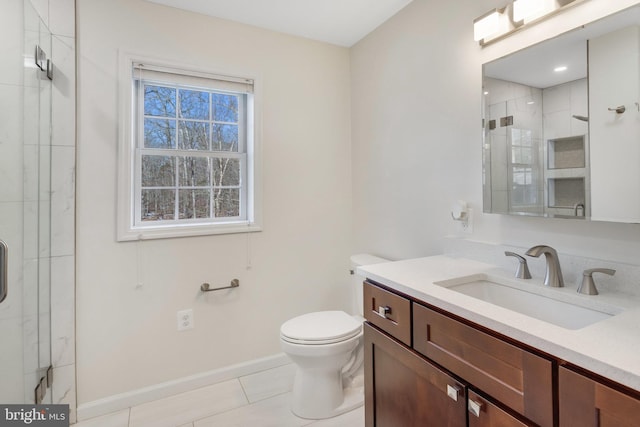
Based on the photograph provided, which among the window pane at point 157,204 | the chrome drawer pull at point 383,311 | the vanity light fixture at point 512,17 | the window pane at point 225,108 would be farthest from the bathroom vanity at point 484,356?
the window pane at point 225,108

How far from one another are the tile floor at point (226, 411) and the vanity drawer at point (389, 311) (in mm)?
758

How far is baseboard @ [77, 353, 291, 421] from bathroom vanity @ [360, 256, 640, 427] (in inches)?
40.9

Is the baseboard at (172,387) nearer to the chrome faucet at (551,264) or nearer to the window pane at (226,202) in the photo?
the window pane at (226,202)

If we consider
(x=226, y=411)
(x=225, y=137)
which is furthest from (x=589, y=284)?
(x=225, y=137)

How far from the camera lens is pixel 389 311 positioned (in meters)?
1.27

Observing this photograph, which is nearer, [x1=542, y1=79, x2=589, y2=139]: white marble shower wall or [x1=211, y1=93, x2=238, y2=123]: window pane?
[x1=542, y1=79, x2=589, y2=139]: white marble shower wall

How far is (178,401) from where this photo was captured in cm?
193

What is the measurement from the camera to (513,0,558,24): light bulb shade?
4.14 ft

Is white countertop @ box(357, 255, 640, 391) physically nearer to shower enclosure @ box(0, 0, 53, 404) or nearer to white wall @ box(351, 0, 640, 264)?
white wall @ box(351, 0, 640, 264)

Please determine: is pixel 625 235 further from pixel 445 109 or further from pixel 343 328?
pixel 343 328

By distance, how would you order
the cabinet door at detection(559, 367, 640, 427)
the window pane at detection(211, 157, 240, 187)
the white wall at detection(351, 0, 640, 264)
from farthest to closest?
the window pane at detection(211, 157, 240, 187) < the white wall at detection(351, 0, 640, 264) < the cabinet door at detection(559, 367, 640, 427)

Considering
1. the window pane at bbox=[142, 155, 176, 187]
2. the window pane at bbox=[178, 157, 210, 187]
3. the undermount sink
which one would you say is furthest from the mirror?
the window pane at bbox=[142, 155, 176, 187]

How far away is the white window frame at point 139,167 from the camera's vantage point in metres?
1.85

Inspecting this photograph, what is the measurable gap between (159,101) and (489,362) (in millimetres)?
2186
